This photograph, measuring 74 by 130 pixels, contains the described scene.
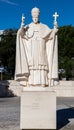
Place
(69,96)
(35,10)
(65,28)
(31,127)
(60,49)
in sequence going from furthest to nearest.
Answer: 1. (65,28)
2. (60,49)
3. (69,96)
4. (35,10)
5. (31,127)

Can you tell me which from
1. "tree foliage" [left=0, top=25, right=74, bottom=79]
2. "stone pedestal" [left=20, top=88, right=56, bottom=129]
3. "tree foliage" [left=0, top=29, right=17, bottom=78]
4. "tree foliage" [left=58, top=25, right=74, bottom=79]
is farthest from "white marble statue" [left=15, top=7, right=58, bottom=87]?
"tree foliage" [left=0, top=29, right=17, bottom=78]

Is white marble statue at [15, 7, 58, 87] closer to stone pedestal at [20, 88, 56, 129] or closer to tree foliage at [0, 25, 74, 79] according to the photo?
stone pedestal at [20, 88, 56, 129]

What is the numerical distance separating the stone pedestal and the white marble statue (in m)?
0.58

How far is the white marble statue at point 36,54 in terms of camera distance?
1259cm

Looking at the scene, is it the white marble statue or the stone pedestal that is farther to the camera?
the white marble statue

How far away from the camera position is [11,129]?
40.1 feet

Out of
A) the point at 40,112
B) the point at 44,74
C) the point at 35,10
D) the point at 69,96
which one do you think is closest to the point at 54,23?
the point at 35,10

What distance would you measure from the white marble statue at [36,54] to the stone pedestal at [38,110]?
0.58m

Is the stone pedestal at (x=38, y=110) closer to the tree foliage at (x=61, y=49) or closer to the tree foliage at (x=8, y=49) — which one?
the tree foliage at (x=61, y=49)

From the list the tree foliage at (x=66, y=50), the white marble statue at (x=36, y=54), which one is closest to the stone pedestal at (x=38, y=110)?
the white marble statue at (x=36, y=54)

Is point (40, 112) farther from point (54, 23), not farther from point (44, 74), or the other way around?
point (54, 23)

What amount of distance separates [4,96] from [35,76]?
24.4 meters

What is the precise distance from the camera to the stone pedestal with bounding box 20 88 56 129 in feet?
39.4

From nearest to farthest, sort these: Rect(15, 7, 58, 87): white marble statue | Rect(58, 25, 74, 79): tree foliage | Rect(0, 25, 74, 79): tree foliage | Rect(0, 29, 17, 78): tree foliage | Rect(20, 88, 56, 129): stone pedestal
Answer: Rect(20, 88, 56, 129): stone pedestal
Rect(15, 7, 58, 87): white marble statue
Rect(58, 25, 74, 79): tree foliage
Rect(0, 25, 74, 79): tree foliage
Rect(0, 29, 17, 78): tree foliage
